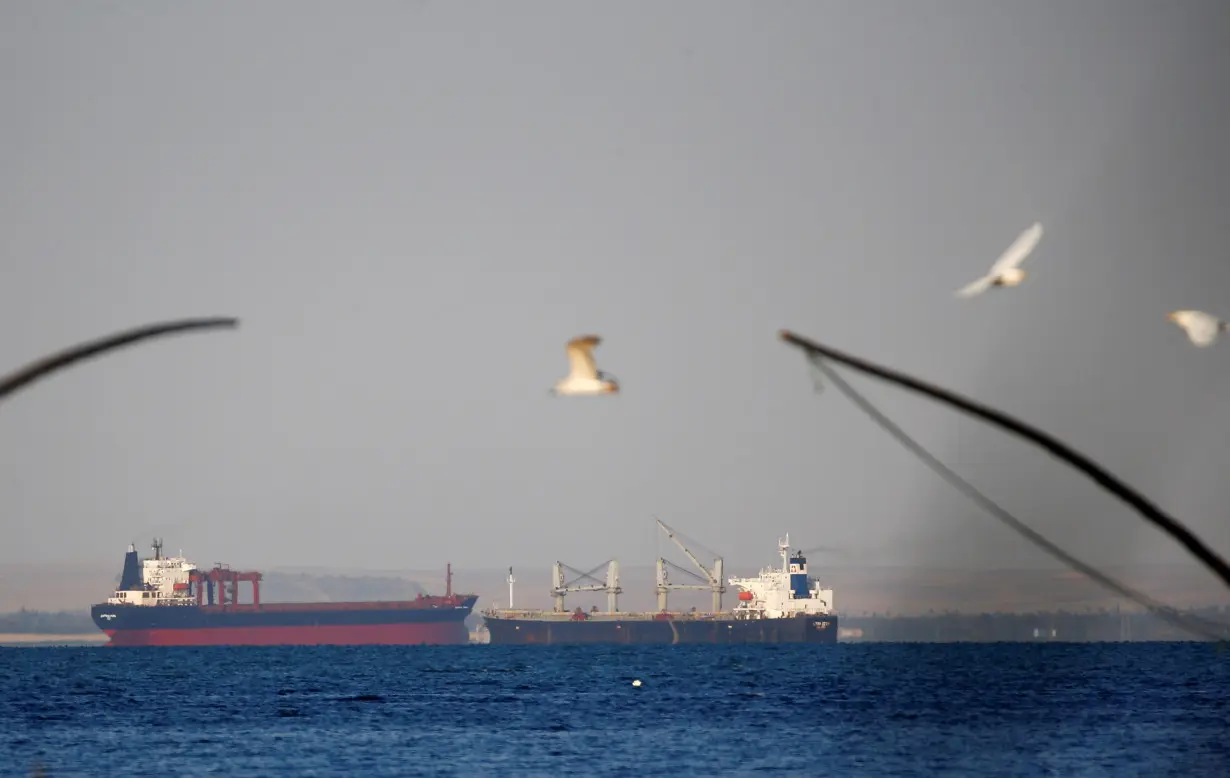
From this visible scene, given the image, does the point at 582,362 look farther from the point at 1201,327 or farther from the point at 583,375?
the point at 1201,327

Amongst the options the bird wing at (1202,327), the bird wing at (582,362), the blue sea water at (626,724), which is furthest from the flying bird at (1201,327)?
the blue sea water at (626,724)

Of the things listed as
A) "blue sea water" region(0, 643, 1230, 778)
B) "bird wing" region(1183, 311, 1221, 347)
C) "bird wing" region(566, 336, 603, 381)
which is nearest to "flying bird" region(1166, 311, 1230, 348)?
"bird wing" region(1183, 311, 1221, 347)

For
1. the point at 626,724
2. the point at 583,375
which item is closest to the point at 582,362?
the point at 583,375

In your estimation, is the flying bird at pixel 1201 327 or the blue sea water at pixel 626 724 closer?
the flying bird at pixel 1201 327

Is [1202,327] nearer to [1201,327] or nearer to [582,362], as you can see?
[1201,327]

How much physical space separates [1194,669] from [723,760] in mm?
93787

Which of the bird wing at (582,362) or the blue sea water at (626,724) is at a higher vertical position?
the bird wing at (582,362)

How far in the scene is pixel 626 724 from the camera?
73.2 meters

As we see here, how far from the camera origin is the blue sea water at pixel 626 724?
5553 centimetres

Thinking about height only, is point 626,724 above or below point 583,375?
below

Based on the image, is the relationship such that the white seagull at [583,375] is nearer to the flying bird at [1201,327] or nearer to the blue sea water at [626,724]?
the flying bird at [1201,327]

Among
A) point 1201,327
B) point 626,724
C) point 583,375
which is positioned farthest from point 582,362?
point 626,724

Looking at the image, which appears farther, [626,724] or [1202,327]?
[626,724]

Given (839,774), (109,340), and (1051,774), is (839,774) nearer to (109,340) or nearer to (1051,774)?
(1051,774)
